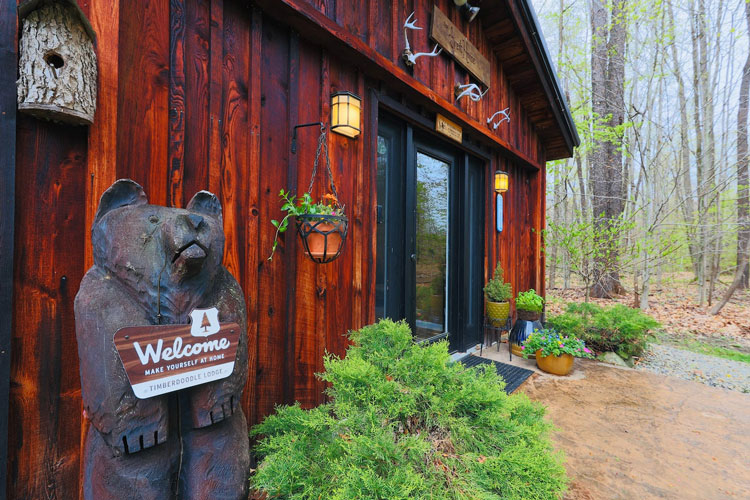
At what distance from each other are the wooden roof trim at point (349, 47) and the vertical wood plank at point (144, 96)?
0.61m

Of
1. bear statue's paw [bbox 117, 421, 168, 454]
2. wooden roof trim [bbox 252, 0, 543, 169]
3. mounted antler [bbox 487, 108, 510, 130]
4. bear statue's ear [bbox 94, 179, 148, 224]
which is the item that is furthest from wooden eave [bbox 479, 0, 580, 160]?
bear statue's paw [bbox 117, 421, 168, 454]

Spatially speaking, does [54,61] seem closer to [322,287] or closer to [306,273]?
[306,273]

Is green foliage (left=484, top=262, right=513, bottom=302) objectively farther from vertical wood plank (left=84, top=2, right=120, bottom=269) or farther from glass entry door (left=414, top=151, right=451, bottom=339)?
vertical wood plank (left=84, top=2, right=120, bottom=269)

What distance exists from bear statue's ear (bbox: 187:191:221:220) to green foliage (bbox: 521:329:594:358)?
3.63 m

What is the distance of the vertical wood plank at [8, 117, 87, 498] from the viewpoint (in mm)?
1131

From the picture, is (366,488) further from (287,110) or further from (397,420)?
(287,110)

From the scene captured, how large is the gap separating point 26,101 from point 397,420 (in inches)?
69.3

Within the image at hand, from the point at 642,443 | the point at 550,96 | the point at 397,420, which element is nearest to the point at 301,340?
the point at 397,420

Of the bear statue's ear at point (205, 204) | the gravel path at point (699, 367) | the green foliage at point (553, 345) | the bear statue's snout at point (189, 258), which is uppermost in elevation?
the bear statue's ear at point (205, 204)

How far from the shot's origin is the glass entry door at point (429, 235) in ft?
9.86

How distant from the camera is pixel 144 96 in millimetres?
1380

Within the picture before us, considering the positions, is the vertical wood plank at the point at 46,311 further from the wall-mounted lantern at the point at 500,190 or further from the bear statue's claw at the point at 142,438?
the wall-mounted lantern at the point at 500,190

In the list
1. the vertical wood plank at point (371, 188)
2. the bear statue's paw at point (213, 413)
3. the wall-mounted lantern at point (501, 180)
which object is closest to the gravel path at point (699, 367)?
the wall-mounted lantern at point (501, 180)

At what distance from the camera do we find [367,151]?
253 centimetres
